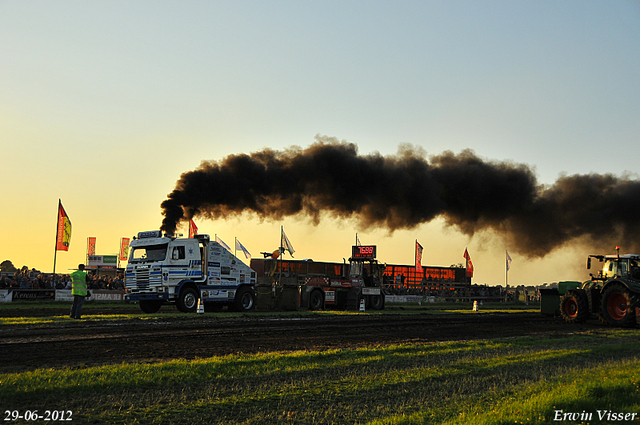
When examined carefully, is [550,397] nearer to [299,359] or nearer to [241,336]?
→ [299,359]

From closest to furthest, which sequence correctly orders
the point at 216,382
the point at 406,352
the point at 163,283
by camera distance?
1. the point at 216,382
2. the point at 406,352
3. the point at 163,283

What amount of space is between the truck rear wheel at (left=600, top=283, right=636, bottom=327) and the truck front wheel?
16.4 m

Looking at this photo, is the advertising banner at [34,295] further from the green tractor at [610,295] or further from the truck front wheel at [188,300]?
the green tractor at [610,295]

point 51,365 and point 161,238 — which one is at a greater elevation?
point 161,238

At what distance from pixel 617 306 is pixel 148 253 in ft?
61.7

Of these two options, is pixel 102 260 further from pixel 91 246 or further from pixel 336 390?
pixel 336 390

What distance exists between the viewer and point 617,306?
2091 centimetres

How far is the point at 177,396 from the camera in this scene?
23.4 ft

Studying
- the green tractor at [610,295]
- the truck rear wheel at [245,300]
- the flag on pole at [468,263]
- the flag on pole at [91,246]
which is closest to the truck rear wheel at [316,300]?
the truck rear wheel at [245,300]

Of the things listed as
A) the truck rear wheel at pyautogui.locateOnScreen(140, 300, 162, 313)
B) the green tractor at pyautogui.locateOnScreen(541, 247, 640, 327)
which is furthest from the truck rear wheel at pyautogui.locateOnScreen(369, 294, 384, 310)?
the truck rear wheel at pyautogui.locateOnScreen(140, 300, 162, 313)

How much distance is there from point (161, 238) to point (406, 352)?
14.4 metres

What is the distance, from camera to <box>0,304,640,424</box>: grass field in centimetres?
631

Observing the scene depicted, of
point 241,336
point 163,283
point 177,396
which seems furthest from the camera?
point 163,283

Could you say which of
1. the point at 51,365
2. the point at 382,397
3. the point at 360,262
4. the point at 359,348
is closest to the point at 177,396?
the point at 382,397
